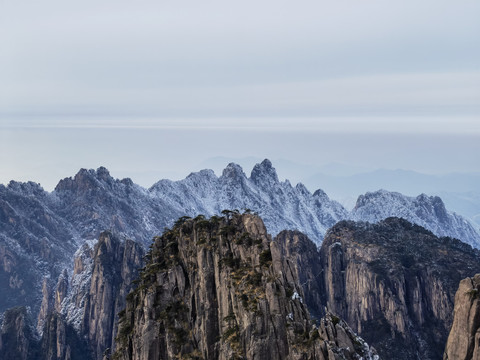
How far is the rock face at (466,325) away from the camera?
62281 mm

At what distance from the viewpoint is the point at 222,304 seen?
321ft

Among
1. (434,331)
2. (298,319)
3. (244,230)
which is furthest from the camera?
(434,331)

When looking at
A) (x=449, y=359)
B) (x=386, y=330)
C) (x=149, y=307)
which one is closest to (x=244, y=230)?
(x=149, y=307)

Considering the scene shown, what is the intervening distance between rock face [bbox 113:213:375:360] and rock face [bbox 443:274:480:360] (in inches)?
561

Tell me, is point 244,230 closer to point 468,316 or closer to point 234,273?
point 234,273

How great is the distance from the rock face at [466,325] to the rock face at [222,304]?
46.8ft

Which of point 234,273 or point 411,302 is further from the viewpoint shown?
point 411,302

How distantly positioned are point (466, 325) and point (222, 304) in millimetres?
43066

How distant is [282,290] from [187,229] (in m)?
33.5

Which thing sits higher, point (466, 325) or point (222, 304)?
point (222, 304)

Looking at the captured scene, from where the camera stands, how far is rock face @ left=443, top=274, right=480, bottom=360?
62281mm

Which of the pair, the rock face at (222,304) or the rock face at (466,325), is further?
the rock face at (222,304)

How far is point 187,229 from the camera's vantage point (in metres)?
116

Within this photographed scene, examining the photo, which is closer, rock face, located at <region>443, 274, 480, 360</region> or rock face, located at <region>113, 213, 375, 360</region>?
rock face, located at <region>443, 274, 480, 360</region>
